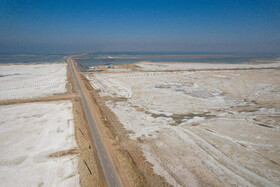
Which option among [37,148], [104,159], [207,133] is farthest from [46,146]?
[207,133]

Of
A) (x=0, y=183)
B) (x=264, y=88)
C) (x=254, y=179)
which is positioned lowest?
(x=0, y=183)

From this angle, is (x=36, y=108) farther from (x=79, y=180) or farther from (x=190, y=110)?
(x=190, y=110)

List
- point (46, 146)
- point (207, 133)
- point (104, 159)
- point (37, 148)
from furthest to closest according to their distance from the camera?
1. point (207, 133)
2. point (46, 146)
3. point (37, 148)
4. point (104, 159)

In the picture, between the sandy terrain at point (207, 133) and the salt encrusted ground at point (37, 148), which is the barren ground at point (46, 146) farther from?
the sandy terrain at point (207, 133)

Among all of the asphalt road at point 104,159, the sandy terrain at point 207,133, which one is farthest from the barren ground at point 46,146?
the sandy terrain at point 207,133

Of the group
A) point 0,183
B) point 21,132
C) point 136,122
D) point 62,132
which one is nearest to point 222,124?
point 136,122

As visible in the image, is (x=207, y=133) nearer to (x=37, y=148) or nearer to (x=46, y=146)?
(x=46, y=146)
